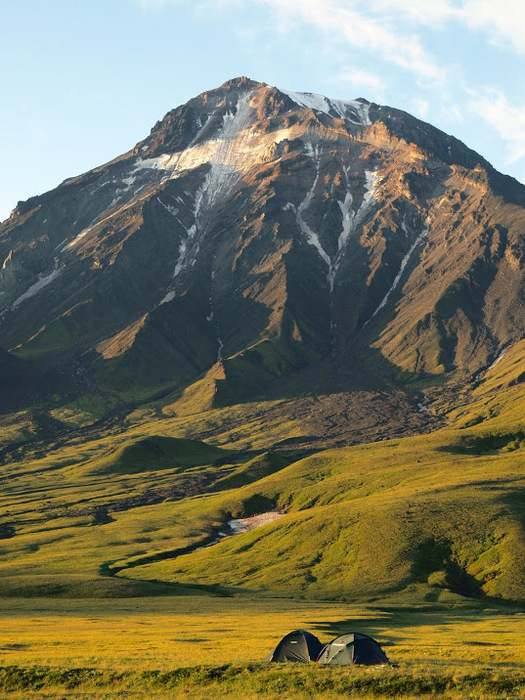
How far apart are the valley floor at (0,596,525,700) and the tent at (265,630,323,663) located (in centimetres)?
192

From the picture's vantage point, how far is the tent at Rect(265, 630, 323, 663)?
58031 millimetres

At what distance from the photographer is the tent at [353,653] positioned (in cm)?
5497

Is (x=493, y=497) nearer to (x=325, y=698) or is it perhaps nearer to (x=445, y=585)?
(x=445, y=585)

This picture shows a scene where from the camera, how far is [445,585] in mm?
137125

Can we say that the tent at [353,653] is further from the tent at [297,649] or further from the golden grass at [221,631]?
the golden grass at [221,631]

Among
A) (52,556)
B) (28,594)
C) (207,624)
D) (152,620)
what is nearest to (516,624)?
(207,624)

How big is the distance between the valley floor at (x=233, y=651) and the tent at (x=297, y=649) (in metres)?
1.92

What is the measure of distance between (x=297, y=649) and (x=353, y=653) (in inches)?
217

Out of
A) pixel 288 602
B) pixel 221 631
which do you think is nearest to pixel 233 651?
pixel 221 631

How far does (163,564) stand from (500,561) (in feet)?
246

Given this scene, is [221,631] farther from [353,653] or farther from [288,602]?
[288,602]

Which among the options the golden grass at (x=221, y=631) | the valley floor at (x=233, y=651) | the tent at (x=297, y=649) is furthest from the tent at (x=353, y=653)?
the valley floor at (x=233, y=651)

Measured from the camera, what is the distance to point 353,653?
55.2 m

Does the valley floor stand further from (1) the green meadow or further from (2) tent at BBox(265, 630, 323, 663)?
(2) tent at BBox(265, 630, 323, 663)
